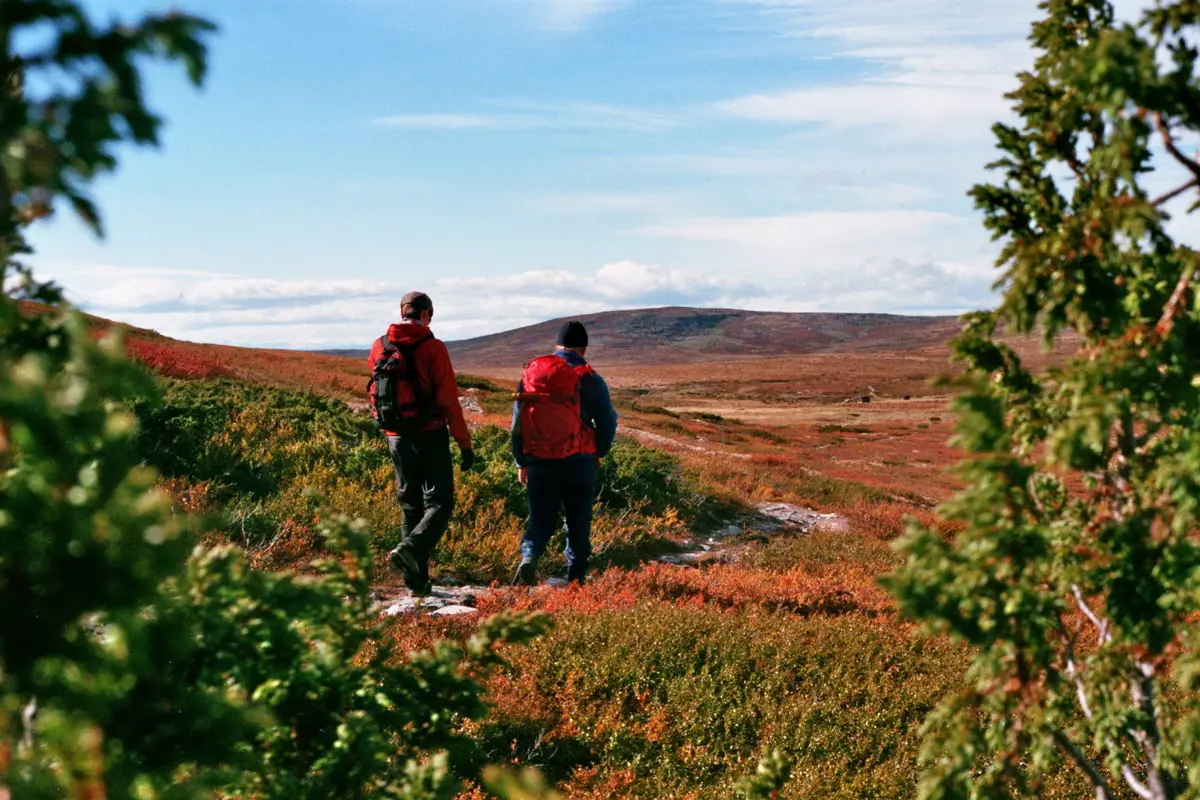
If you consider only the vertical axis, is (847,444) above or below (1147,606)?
below

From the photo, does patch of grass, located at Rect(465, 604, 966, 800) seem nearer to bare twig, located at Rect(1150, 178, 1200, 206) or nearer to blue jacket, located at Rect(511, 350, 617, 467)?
blue jacket, located at Rect(511, 350, 617, 467)

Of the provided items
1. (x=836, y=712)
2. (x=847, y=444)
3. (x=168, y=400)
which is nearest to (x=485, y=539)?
(x=836, y=712)

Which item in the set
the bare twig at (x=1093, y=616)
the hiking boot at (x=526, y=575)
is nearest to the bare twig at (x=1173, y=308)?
the bare twig at (x=1093, y=616)

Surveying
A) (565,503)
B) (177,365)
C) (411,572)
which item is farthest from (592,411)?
(177,365)

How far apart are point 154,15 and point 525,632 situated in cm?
176

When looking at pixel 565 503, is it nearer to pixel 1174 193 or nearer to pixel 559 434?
pixel 559 434

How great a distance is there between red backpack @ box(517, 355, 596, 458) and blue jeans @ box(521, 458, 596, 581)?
169mm

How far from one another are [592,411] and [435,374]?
1.67 m

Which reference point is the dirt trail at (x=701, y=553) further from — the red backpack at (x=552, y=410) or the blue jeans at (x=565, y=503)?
the red backpack at (x=552, y=410)

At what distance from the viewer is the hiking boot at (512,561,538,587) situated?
28.1ft

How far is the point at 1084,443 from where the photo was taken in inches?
75.1

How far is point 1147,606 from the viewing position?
207 cm

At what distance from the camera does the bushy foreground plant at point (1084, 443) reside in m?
1.91

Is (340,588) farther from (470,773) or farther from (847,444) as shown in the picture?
(847,444)
